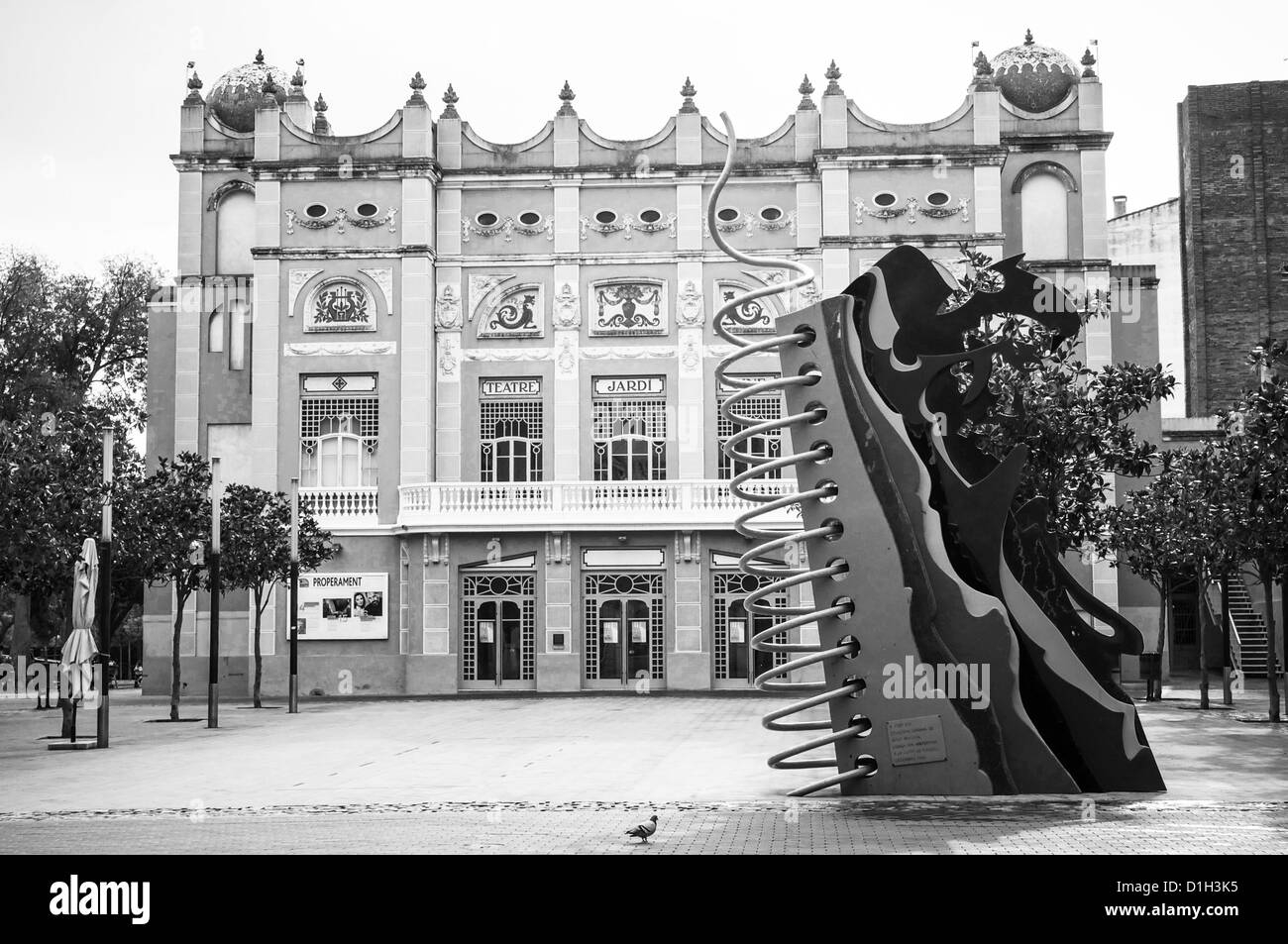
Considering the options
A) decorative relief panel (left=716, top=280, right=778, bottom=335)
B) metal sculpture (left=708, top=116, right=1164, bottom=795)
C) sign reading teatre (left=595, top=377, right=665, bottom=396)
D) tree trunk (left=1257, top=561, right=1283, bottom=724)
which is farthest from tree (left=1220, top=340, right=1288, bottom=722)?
sign reading teatre (left=595, top=377, right=665, bottom=396)

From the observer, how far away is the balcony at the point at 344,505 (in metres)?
49.4

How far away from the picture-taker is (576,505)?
48.7 metres

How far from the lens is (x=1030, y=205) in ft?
172

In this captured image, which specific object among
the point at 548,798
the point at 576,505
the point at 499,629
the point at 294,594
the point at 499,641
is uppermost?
the point at 576,505

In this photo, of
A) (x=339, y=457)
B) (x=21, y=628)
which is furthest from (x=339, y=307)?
(x=21, y=628)

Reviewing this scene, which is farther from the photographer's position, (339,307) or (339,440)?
(339,307)

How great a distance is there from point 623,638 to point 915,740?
30.7 metres

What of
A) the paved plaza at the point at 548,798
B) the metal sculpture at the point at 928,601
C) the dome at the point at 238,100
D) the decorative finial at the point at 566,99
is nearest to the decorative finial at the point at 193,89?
the dome at the point at 238,100

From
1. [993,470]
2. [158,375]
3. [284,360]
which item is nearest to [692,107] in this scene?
[284,360]

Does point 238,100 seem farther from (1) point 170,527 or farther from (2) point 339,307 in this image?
(1) point 170,527

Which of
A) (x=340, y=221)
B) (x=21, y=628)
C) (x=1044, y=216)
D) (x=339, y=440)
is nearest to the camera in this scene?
(x=339, y=440)

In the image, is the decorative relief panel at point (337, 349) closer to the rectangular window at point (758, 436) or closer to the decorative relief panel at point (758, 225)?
the rectangular window at point (758, 436)

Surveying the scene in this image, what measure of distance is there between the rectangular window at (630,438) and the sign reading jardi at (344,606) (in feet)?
26.2
